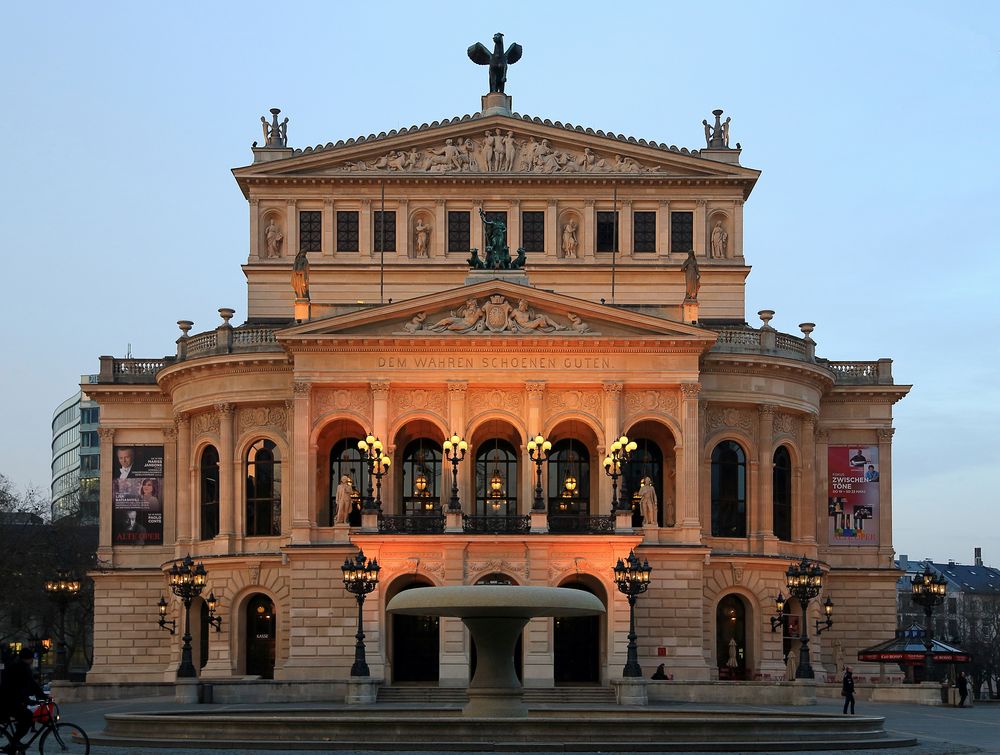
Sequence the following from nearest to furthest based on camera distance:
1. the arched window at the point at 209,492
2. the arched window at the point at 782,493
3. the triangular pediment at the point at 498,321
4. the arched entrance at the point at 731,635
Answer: the triangular pediment at the point at 498,321, the arched entrance at the point at 731,635, the arched window at the point at 782,493, the arched window at the point at 209,492

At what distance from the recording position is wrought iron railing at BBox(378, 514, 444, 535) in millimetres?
63969

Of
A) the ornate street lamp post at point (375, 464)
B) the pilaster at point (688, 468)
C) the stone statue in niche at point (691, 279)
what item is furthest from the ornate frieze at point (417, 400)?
the stone statue in niche at point (691, 279)

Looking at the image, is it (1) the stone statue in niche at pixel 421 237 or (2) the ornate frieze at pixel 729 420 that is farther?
(1) the stone statue in niche at pixel 421 237

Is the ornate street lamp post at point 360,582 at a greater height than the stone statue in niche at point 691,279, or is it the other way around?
the stone statue in niche at point 691,279

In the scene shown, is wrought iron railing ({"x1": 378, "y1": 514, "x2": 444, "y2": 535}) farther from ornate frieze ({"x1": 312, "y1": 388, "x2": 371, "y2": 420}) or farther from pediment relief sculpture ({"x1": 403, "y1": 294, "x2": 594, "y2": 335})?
pediment relief sculpture ({"x1": 403, "y1": 294, "x2": 594, "y2": 335})

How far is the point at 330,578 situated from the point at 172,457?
509 inches

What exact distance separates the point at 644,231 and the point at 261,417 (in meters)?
18.1

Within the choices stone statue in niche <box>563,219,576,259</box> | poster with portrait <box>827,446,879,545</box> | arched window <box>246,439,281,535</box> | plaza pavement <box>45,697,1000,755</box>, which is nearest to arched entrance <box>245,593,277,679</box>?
arched window <box>246,439,281,535</box>

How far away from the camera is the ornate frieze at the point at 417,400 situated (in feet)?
220

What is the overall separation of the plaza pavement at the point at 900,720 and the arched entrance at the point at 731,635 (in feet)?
27.1

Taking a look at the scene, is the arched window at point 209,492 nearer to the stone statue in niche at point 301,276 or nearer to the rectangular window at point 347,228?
the stone statue in niche at point 301,276

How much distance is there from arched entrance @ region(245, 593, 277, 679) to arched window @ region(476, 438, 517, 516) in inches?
365

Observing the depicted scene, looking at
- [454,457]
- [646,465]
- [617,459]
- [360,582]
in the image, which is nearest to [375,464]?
[454,457]

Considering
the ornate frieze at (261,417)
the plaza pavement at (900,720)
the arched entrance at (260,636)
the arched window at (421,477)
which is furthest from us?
the ornate frieze at (261,417)
